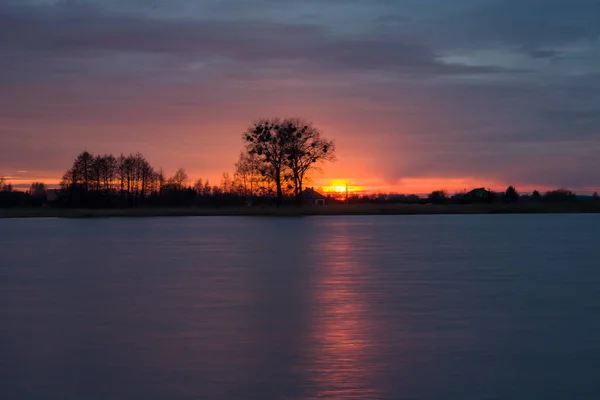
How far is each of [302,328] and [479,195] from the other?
77075 millimetres

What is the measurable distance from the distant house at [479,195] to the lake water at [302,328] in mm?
64540

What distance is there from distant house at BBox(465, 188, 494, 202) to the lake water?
212 ft

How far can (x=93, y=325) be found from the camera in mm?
9602

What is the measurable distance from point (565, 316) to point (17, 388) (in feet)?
22.7

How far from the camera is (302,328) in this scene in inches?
367

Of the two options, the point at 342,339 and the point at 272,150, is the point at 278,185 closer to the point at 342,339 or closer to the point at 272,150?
the point at 272,150

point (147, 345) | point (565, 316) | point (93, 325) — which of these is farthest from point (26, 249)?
point (565, 316)

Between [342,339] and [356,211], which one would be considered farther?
[356,211]

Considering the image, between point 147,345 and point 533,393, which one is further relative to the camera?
point 147,345

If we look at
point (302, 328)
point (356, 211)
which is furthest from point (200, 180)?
point (302, 328)

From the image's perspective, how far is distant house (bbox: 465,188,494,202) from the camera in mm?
82062

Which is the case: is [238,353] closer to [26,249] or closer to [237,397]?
[237,397]

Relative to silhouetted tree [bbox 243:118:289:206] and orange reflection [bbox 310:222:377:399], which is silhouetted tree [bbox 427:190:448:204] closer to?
silhouetted tree [bbox 243:118:289:206]

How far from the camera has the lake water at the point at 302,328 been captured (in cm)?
664
